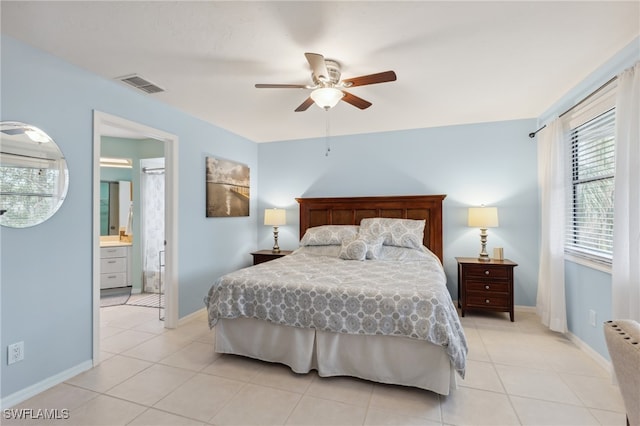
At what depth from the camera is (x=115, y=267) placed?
4789 mm


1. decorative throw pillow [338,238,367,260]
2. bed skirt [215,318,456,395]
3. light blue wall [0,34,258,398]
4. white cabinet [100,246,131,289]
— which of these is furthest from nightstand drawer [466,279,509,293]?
white cabinet [100,246,131,289]

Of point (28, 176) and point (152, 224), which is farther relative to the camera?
point (152, 224)

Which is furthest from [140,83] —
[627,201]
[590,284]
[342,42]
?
[590,284]

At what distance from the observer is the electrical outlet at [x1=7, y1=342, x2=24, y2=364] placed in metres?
1.96

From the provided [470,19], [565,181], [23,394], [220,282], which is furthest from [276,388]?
[565,181]

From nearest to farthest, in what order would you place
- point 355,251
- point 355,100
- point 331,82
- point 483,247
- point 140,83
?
point 331,82
point 355,100
point 140,83
point 355,251
point 483,247

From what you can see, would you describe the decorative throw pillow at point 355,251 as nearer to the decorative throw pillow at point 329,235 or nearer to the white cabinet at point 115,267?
the decorative throw pillow at point 329,235

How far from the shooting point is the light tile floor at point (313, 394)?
5.97 feet

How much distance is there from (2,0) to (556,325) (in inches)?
196

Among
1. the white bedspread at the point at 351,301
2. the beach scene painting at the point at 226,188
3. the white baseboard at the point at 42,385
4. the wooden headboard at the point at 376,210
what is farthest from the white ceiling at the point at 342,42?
the white baseboard at the point at 42,385

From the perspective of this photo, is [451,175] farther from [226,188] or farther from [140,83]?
[140,83]

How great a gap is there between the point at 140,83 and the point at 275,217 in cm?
242

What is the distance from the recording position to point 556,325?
9.68ft

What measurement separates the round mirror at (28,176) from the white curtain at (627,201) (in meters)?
A: 4.08
